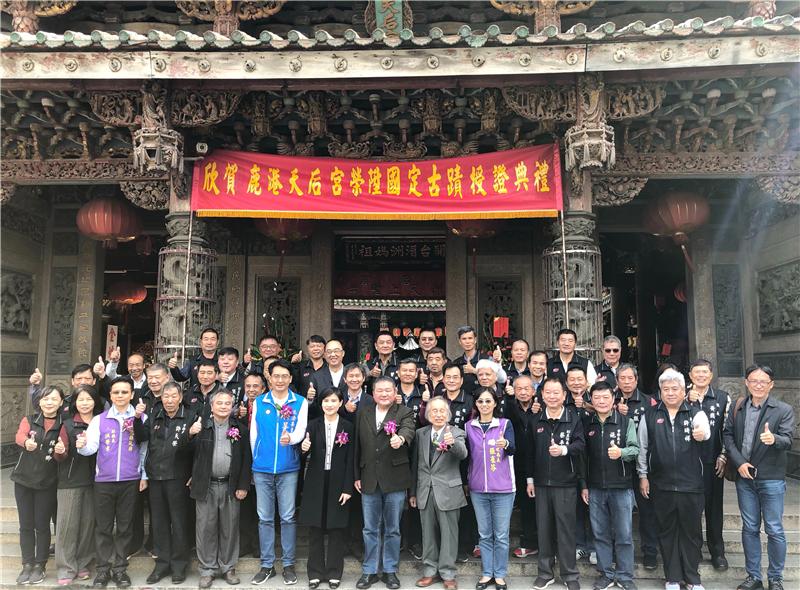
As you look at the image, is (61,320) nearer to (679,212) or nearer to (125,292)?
(125,292)

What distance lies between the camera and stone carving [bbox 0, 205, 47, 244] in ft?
25.3

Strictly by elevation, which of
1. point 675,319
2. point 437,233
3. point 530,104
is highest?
point 530,104

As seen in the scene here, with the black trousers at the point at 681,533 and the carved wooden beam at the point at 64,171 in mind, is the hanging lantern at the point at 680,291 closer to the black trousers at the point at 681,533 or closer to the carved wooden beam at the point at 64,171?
the black trousers at the point at 681,533

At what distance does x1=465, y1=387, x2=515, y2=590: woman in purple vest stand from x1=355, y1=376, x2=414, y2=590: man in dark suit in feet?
1.83

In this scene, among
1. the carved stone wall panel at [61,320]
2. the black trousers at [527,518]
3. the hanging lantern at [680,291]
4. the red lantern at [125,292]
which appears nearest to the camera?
the black trousers at [527,518]

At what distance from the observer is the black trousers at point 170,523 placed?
186 inches

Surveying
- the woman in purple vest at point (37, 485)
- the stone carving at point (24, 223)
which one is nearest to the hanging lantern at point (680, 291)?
the woman in purple vest at point (37, 485)

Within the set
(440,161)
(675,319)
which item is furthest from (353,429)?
(675,319)

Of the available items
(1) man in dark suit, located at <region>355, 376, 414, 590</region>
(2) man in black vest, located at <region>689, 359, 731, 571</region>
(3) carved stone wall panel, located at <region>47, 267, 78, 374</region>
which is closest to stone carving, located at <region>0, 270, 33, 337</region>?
(3) carved stone wall panel, located at <region>47, 267, 78, 374</region>

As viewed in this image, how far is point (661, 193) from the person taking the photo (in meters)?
7.12

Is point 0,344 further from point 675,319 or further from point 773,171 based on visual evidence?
point 675,319

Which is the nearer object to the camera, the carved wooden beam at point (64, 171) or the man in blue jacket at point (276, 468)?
the man in blue jacket at point (276, 468)

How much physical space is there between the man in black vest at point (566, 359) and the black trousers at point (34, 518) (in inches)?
175

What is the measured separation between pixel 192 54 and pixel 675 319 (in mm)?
8580
